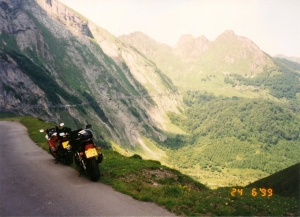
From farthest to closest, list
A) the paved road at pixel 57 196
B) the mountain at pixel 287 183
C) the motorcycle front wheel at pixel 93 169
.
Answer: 1. the mountain at pixel 287 183
2. the motorcycle front wheel at pixel 93 169
3. the paved road at pixel 57 196

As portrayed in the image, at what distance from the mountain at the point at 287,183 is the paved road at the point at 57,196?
11.7 meters

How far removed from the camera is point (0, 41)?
17538 centimetres

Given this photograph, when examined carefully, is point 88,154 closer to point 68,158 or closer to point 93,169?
point 93,169

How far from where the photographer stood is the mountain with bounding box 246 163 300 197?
60.1 ft

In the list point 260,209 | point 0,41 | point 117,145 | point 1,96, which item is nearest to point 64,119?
point 1,96

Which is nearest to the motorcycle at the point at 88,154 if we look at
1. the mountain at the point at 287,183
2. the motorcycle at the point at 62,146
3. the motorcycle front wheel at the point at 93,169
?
Answer: the motorcycle front wheel at the point at 93,169

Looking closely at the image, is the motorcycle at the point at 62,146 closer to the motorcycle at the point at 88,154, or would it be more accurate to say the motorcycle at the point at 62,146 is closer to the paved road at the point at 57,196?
the paved road at the point at 57,196

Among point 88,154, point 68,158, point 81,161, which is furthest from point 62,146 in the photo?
point 88,154

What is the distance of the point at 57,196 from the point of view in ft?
39.6

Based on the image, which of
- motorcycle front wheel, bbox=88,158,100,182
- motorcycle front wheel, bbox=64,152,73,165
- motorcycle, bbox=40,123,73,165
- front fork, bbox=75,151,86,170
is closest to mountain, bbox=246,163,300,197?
motorcycle front wheel, bbox=88,158,100,182

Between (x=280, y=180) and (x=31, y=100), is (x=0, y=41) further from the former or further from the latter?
(x=280, y=180)

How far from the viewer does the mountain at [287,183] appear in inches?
721

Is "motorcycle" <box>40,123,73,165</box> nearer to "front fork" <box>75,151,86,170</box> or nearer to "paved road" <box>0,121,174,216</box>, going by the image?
"paved road" <box>0,121,174,216</box>

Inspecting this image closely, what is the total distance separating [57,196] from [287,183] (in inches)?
620
